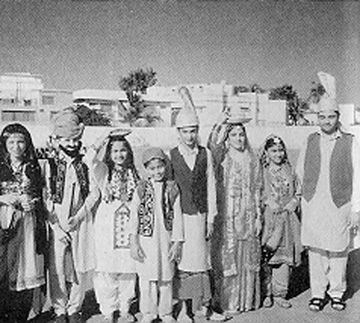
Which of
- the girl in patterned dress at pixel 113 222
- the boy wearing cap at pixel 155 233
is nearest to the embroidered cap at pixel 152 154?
the boy wearing cap at pixel 155 233

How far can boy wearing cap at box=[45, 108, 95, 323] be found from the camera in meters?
2.75

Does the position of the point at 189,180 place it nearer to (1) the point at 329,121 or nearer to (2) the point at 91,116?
(2) the point at 91,116

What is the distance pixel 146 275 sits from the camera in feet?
9.18

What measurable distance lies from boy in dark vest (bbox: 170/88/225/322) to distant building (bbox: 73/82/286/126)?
0.78 feet

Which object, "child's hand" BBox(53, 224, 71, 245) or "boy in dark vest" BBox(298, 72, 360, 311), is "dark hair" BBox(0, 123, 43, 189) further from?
"boy in dark vest" BBox(298, 72, 360, 311)

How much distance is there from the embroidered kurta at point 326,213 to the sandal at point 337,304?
0.32 meters

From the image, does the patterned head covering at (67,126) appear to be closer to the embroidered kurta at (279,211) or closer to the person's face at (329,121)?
the embroidered kurta at (279,211)

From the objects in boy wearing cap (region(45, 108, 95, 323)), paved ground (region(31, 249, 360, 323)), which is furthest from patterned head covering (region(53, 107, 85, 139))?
paved ground (region(31, 249, 360, 323))

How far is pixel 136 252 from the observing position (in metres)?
2.79

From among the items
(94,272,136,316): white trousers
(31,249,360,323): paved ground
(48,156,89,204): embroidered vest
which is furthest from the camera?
(31,249,360,323): paved ground

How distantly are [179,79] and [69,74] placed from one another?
69cm

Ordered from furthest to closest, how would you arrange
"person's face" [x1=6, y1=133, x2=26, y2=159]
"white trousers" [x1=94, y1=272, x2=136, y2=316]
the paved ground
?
1. the paved ground
2. "white trousers" [x1=94, y1=272, x2=136, y2=316]
3. "person's face" [x1=6, y1=133, x2=26, y2=159]

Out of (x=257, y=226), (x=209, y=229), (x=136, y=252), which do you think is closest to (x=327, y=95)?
(x=257, y=226)

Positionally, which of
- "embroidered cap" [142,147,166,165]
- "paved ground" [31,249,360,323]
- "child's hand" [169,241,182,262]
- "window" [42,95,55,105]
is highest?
"window" [42,95,55,105]
